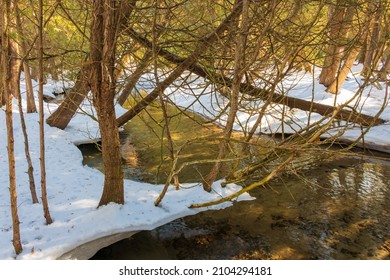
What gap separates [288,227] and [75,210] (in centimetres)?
334

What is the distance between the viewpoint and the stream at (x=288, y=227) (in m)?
4.59

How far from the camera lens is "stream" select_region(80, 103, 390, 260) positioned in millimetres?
4594

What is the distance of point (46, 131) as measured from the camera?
950 cm

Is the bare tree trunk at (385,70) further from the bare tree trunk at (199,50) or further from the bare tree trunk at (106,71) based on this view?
the bare tree trunk at (106,71)

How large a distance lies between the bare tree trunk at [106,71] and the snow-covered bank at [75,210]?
2.35ft

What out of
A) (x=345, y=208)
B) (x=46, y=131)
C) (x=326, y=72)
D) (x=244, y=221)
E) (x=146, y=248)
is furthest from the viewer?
(x=326, y=72)

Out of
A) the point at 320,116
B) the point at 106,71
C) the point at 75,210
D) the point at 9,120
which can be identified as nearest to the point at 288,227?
the point at 75,210

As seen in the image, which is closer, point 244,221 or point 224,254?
point 224,254

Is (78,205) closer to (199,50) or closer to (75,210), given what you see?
(75,210)

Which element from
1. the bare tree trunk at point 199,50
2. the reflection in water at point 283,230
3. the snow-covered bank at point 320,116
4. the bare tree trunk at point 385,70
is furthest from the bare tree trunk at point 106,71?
the bare tree trunk at point 385,70

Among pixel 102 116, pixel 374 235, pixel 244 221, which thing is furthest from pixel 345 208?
pixel 102 116

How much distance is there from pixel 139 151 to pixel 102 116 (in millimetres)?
5356

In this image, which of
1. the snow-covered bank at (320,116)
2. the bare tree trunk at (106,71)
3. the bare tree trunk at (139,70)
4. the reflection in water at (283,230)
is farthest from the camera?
the snow-covered bank at (320,116)
